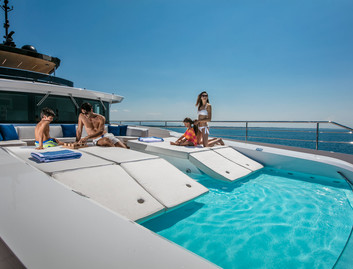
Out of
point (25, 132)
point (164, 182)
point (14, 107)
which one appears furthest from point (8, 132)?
point (164, 182)

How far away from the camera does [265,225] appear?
1.98 metres

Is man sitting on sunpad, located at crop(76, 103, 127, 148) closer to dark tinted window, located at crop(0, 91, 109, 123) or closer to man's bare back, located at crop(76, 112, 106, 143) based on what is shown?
man's bare back, located at crop(76, 112, 106, 143)

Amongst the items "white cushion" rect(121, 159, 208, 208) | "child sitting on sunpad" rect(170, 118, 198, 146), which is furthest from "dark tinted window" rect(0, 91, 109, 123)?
"white cushion" rect(121, 159, 208, 208)

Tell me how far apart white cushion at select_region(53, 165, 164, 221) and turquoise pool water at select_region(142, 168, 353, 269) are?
A: 0.69 feet

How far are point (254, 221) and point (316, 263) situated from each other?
63 cm

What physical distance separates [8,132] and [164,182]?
429 cm

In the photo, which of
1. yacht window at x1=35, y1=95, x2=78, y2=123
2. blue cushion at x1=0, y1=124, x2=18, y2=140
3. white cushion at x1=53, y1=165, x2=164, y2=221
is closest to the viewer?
white cushion at x1=53, y1=165, x2=164, y2=221

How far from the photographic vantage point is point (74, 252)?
1.98ft

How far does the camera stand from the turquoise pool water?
156 centimetres

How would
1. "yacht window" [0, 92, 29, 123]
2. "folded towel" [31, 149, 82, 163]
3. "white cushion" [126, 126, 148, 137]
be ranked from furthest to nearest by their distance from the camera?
"white cushion" [126, 126, 148, 137] < "yacht window" [0, 92, 29, 123] < "folded towel" [31, 149, 82, 163]

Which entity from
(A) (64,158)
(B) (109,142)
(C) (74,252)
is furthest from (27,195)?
(B) (109,142)

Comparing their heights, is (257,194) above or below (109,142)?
below

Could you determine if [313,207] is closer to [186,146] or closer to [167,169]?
[167,169]

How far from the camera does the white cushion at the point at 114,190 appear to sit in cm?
177
